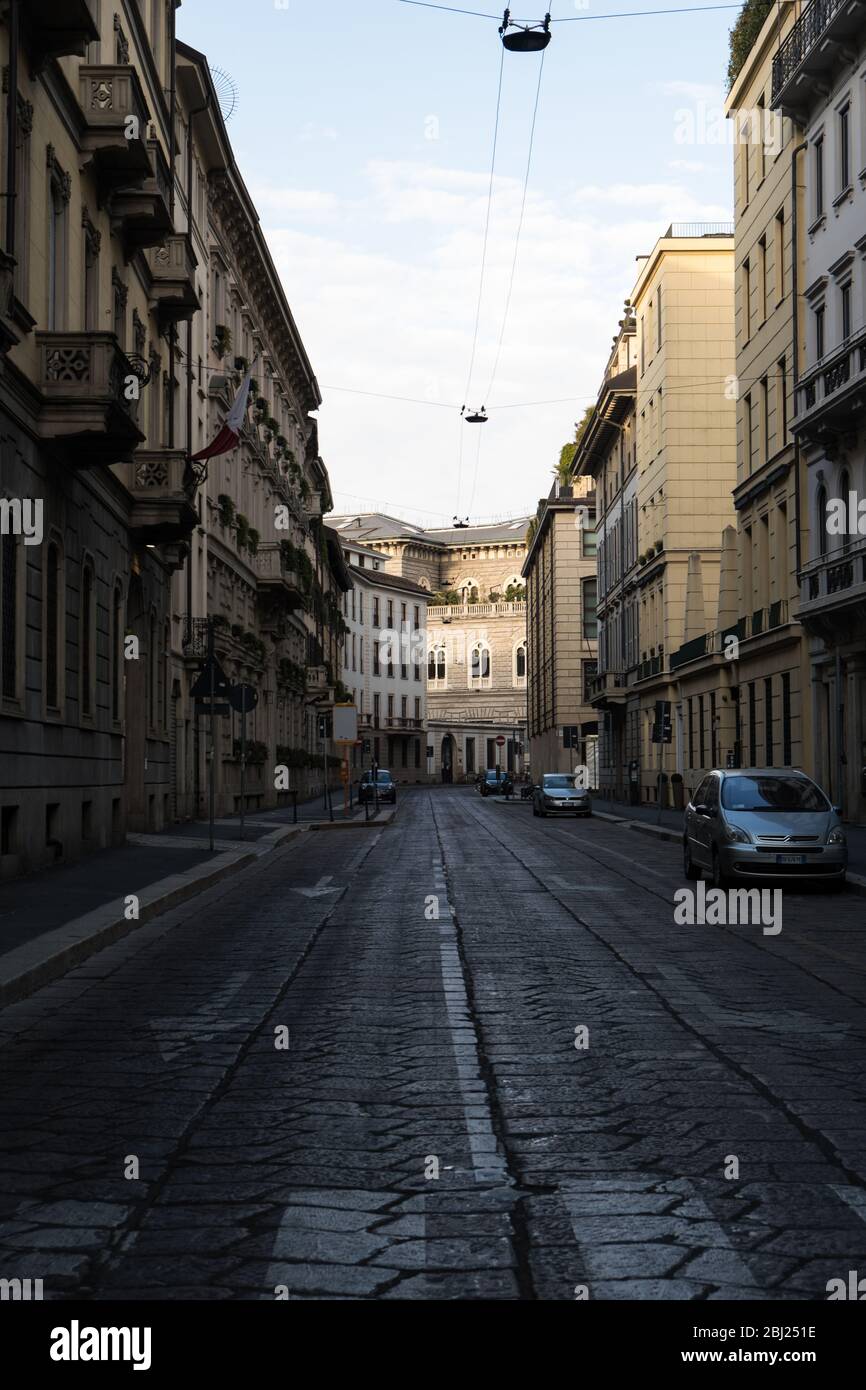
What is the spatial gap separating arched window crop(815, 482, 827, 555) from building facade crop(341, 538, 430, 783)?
81680 mm

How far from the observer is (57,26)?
64.5ft

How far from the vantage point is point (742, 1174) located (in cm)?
588

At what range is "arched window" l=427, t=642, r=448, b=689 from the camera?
14362cm

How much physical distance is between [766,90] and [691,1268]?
43298mm

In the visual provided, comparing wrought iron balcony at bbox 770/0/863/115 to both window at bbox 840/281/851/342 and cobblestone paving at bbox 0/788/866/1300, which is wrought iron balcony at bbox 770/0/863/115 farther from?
cobblestone paving at bbox 0/788/866/1300

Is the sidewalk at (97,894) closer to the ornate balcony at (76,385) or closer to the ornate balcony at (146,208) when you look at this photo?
the ornate balcony at (76,385)

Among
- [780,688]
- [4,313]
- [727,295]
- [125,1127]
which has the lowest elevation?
[125,1127]

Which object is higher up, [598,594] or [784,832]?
[598,594]

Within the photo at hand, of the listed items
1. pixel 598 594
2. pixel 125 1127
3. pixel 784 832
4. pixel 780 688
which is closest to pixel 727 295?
pixel 780 688

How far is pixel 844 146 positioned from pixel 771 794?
20.9 m

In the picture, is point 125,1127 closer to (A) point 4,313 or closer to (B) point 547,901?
(B) point 547,901

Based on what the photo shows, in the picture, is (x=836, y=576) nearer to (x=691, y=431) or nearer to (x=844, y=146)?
(x=844, y=146)

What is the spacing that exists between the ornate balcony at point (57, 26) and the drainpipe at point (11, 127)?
30 centimetres
